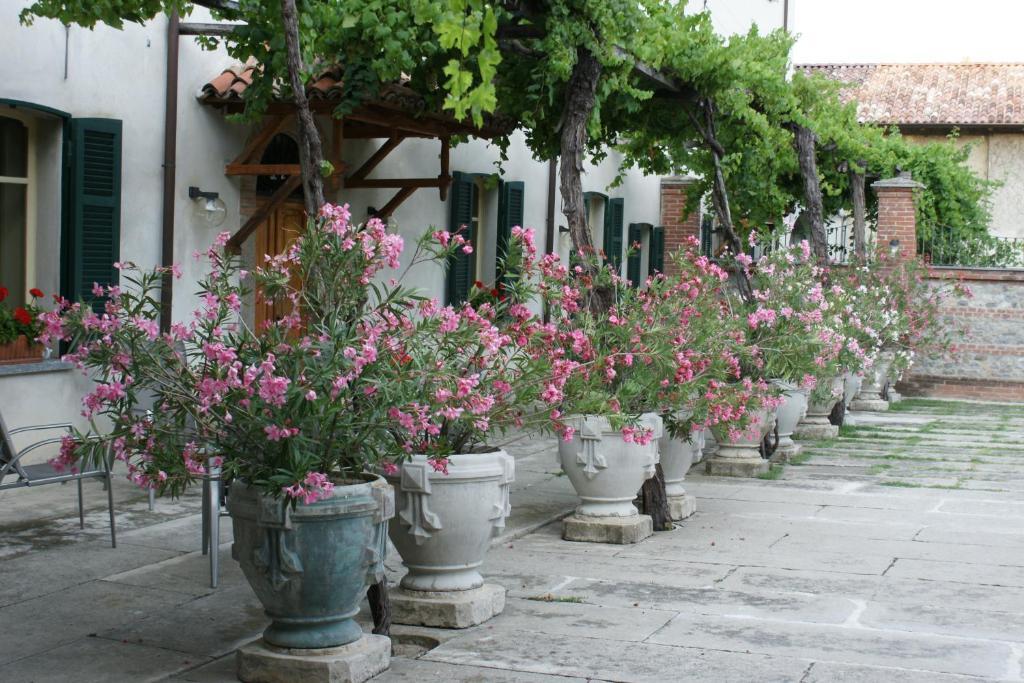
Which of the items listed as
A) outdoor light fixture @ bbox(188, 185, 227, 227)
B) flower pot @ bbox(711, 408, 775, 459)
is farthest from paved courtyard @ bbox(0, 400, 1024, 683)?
outdoor light fixture @ bbox(188, 185, 227, 227)

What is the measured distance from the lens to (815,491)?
958 cm

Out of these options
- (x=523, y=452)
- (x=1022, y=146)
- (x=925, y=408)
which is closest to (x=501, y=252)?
(x=523, y=452)

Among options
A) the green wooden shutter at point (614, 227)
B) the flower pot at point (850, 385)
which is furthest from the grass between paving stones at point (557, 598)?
the green wooden shutter at point (614, 227)

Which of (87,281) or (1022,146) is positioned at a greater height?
(1022,146)

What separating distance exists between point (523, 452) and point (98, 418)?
3801 millimetres

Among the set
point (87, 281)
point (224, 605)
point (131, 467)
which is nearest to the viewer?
point (131, 467)

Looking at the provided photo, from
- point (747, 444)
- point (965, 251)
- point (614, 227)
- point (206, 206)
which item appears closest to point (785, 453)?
point (747, 444)

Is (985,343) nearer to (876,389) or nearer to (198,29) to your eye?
(876,389)

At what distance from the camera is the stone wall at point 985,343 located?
64.0 ft

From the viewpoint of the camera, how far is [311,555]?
14.4 feet

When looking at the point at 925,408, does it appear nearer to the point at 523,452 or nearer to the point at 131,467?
A: the point at 523,452

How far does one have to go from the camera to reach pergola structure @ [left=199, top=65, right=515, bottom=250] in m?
10.3

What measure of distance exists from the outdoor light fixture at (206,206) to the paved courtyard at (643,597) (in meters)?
2.69

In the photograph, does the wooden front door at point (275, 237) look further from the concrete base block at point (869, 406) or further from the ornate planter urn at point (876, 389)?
the concrete base block at point (869, 406)
